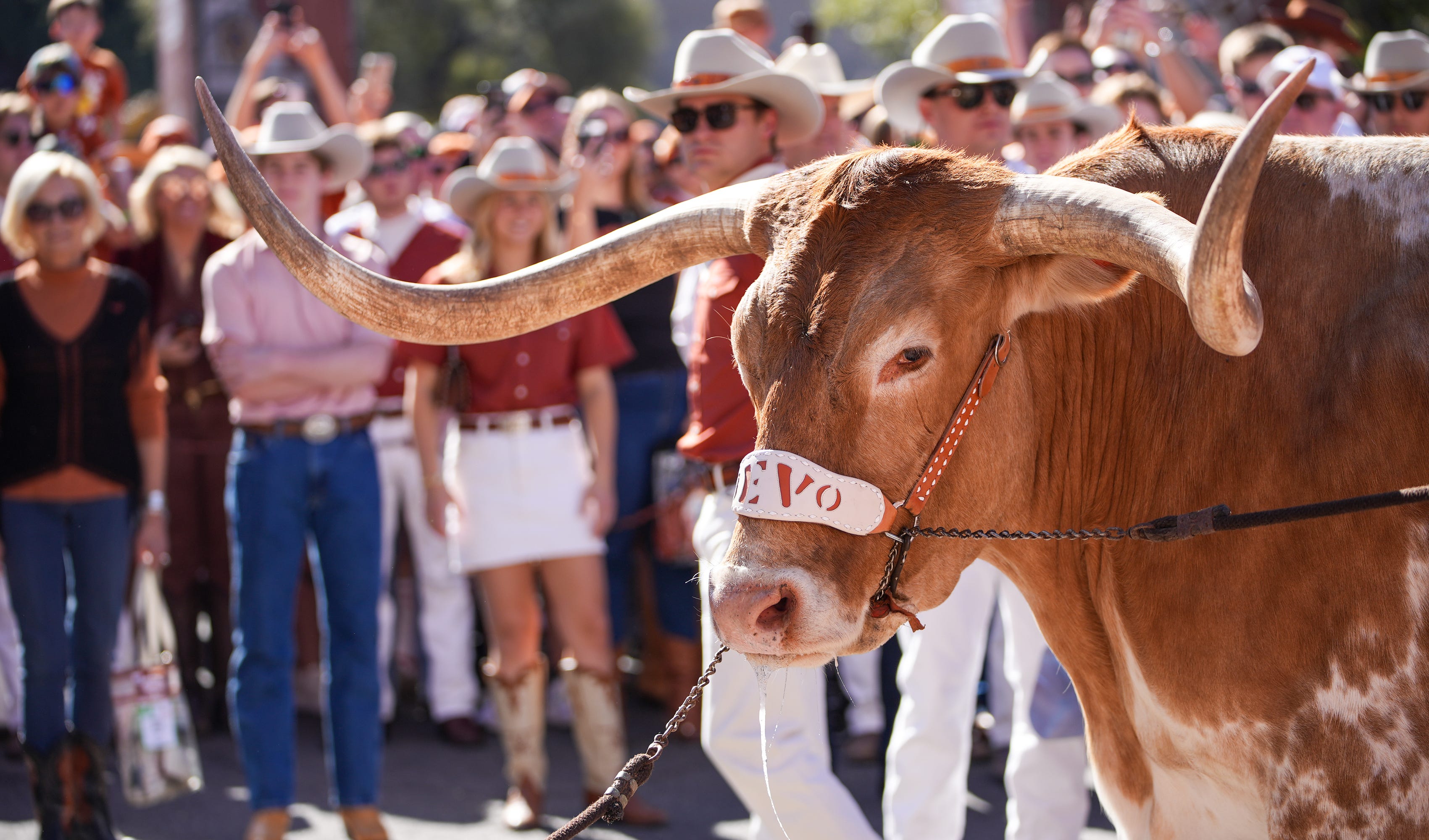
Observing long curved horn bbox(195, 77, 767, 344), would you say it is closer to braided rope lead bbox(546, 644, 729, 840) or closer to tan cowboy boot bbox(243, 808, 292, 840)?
braided rope lead bbox(546, 644, 729, 840)

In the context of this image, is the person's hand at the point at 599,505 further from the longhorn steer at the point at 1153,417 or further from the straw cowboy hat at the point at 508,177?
the longhorn steer at the point at 1153,417

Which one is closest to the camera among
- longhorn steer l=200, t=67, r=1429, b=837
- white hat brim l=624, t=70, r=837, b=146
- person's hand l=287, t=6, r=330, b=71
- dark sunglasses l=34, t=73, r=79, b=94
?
longhorn steer l=200, t=67, r=1429, b=837

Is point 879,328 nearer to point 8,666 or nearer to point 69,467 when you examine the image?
point 69,467

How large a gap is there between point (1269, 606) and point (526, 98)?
22.2 feet

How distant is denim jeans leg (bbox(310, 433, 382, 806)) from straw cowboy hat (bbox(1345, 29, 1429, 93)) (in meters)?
4.46

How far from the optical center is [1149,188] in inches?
107

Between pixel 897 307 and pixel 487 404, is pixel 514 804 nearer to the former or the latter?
pixel 487 404

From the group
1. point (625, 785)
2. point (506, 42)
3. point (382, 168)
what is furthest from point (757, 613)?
point (506, 42)

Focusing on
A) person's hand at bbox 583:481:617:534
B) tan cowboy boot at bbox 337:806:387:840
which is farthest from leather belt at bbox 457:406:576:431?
tan cowboy boot at bbox 337:806:387:840

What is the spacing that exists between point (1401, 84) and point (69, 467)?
18.0 ft

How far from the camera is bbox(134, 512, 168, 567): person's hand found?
530 cm

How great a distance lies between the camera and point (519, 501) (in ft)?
17.8

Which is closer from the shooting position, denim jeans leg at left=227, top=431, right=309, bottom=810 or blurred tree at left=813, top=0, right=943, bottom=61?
denim jeans leg at left=227, top=431, right=309, bottom=810

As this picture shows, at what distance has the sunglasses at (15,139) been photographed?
6965 millimetres
